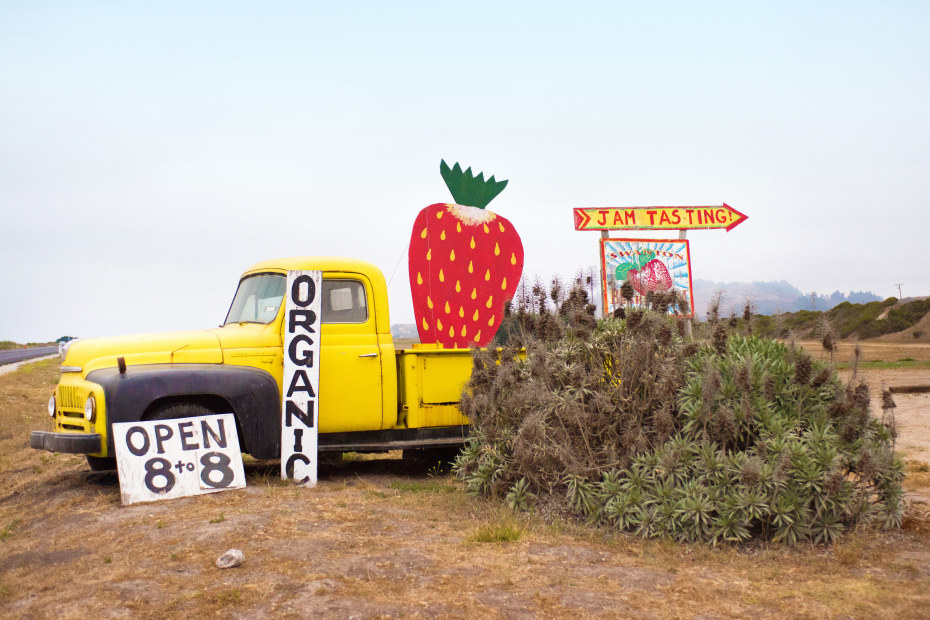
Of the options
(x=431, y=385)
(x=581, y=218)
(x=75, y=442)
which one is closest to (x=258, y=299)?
(x=431, y=385)

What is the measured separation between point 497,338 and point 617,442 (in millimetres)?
Answer: 2209

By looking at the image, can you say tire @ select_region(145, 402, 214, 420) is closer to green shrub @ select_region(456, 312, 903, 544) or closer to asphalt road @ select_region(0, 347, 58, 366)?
green shrub @ select_region(456, 312, 903, 544)

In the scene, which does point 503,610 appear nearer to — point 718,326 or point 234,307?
point 718,326

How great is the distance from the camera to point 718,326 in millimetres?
6344

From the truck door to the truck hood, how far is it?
107 cm

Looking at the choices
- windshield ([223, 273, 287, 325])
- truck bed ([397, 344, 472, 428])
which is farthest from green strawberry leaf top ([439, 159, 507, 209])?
windshield ([223, 273, 287, 325])

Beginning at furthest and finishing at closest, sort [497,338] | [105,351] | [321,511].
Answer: [497,338] → [105,351] → [321,511]

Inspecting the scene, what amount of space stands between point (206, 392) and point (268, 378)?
0.60 meters

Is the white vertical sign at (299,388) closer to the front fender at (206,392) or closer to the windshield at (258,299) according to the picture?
the front fender at (206,392)

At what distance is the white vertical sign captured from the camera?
7.21 m

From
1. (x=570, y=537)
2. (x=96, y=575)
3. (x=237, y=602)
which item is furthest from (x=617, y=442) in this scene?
(x=96, y=575)

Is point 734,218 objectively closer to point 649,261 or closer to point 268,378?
point 649,261

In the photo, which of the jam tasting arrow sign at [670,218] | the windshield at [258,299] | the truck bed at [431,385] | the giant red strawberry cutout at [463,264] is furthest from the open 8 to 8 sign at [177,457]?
the jam tasting arrow sign at [670,218]

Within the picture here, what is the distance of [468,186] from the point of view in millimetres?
8695
